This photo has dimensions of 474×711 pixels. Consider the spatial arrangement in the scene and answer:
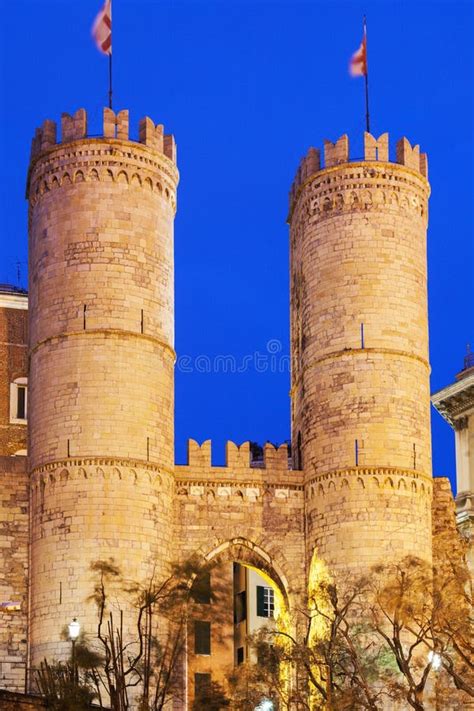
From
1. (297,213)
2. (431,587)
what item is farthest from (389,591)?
(297,213)

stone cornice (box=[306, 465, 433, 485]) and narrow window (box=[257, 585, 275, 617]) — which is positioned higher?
stone cornice (box=[306, 465, 433, 485])


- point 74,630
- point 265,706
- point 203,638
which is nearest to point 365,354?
point 265,706

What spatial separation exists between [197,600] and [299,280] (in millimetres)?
9611

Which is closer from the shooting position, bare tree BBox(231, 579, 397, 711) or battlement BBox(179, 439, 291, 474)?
bare tree BBox(231, 579, 397, 711)

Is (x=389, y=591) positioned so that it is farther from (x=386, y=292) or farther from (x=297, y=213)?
(x=297, y=213)

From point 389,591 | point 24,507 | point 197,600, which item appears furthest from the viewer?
point 197,600

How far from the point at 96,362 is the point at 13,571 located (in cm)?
583

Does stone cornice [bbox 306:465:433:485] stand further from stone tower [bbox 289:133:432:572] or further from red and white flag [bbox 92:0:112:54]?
red and white flag [bbox 92:0:112:54]

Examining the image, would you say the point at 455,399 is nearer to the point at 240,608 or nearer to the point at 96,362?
the point at 240,608

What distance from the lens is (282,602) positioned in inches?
1870

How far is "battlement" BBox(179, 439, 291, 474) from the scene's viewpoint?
4733cm

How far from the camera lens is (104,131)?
47.2 m

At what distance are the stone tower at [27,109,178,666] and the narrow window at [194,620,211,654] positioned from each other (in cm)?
2410

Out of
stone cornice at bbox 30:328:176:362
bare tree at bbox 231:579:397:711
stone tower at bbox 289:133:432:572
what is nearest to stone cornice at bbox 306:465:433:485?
stone tower at bbox 289:133:432:572
